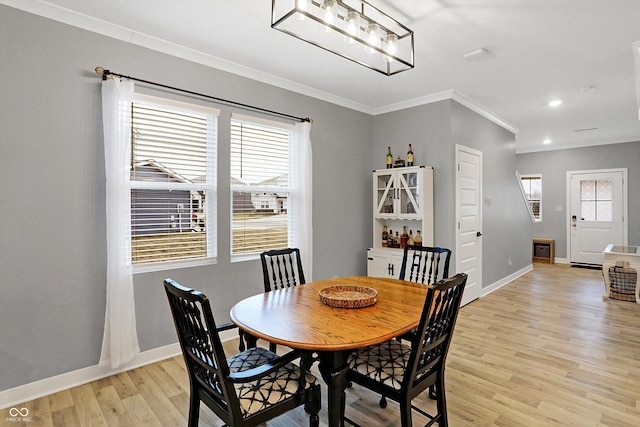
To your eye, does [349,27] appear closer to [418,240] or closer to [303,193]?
[303,193]

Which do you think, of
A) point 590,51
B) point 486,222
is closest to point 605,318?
point 486,222

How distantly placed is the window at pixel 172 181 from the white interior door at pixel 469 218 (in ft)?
9.72

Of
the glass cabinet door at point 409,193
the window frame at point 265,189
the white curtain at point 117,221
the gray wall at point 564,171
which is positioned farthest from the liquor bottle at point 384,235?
the gray wall at point 564,171

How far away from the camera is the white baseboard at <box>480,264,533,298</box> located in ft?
16.5

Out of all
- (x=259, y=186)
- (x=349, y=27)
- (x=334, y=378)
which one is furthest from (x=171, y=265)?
(x=349, y=27)

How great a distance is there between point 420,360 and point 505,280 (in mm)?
4788

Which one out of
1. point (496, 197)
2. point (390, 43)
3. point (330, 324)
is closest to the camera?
point (330, 324)

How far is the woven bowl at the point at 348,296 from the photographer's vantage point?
197 cm

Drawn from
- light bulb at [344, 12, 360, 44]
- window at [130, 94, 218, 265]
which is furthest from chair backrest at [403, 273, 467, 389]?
window at [130, 94, 218, 265]

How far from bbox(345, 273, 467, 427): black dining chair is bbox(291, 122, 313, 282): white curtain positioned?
1.91 m

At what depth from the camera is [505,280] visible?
18.6 ft

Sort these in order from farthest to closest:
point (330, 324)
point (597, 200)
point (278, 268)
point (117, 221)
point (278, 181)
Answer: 1. point (597, 200)
2. point (278, 181)
3. point (278, 268)
4. point (117, 221)
5. point (330, 324)

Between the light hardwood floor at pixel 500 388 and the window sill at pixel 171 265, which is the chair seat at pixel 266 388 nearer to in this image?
the light hardwood floor at pixel 500 388

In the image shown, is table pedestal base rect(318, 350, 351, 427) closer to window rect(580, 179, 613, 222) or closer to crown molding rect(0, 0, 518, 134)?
crown molding rect(0, 0, 518, 134)
